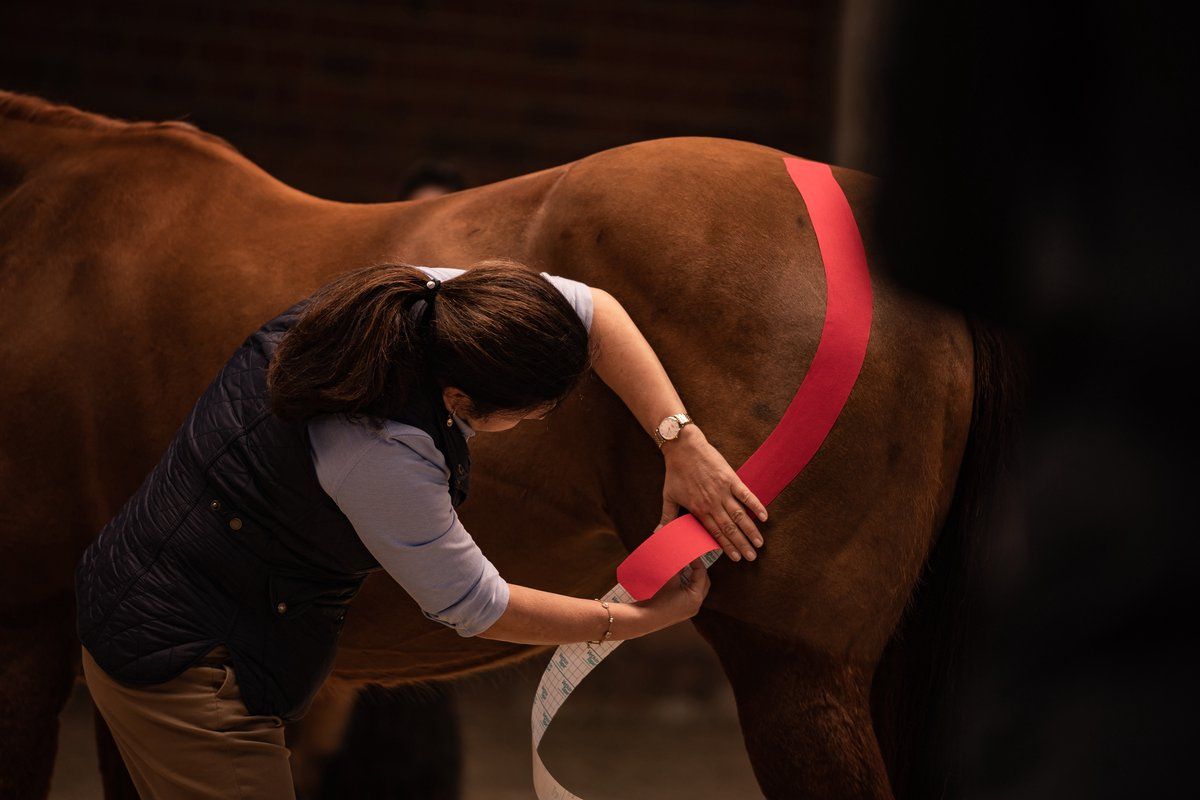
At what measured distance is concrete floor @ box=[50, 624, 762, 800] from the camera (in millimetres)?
4121

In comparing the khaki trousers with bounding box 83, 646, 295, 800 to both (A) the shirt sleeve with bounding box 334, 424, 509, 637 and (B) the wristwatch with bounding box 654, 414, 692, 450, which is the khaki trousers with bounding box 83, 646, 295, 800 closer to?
(A) the shirt sleeve with bounding box 334, 424, 509, 637

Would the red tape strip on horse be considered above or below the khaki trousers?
above

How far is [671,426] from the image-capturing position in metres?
1.65

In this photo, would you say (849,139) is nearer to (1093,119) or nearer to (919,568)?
(1093,119)

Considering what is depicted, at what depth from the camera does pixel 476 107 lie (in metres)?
4.94

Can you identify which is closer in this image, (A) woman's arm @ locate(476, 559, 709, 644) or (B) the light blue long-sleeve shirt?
(B) the light blue long-sleeve shirt

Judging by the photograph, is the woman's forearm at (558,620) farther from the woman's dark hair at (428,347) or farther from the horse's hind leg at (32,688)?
the horse's hind leg at (32,688)

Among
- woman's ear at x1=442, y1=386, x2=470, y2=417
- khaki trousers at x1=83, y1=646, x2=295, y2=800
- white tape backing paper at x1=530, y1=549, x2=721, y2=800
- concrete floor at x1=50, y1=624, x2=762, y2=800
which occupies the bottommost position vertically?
concrete floor at x1=50, y1=624, x2=762, y2=800

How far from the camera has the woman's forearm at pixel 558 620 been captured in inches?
57.9

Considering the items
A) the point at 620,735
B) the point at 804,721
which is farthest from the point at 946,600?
the point at 620,735

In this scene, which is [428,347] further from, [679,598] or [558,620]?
[679,598]

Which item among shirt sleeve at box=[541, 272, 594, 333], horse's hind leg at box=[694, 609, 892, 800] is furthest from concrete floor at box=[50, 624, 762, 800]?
shirt sleeve at box=[541, 272, 594, 333]

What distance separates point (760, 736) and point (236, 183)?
1.50 meters

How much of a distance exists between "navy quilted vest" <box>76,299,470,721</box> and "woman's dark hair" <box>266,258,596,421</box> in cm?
6
